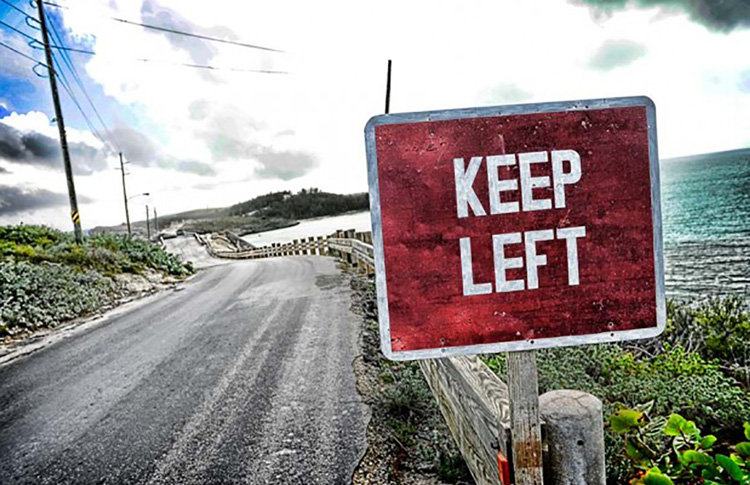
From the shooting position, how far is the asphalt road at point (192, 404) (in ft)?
10.9

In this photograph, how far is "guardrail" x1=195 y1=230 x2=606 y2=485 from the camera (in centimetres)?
159

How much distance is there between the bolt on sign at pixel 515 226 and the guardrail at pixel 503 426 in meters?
0.24

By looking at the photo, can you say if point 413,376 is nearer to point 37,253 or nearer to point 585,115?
point 585,115


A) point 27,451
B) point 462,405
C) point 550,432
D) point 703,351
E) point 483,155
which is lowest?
point 703,351

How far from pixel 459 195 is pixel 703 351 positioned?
630 cm

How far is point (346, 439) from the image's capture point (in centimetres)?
354

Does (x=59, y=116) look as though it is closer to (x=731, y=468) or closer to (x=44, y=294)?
(x=44, y=294)

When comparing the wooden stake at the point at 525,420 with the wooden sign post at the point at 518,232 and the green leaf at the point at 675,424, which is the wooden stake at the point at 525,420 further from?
the green leaf at the point at 675,424

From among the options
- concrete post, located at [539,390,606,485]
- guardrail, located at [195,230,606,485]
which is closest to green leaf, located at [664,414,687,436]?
guardrail, located at [195,230,606,485]

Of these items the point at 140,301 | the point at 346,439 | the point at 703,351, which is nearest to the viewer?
the point at 346,439

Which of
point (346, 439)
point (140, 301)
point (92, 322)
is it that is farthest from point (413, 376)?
point (140, 301)

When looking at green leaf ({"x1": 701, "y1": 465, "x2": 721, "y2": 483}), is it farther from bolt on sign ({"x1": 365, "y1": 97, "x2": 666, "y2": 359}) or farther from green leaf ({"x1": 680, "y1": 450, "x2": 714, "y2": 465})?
bolt on sign ({"x1": 365, "y1": 97, "x2": 666, "y2": 359})

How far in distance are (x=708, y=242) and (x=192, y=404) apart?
704 inches

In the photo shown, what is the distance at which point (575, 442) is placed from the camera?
5.21 feet
